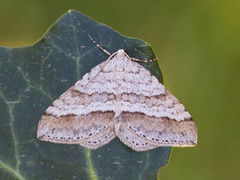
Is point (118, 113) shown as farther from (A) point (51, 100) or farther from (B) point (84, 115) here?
(A) point (51, 100)

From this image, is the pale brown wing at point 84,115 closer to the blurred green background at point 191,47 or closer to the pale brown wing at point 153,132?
the pale brown wing at point 153,132

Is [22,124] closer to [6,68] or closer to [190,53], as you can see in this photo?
[6,68]

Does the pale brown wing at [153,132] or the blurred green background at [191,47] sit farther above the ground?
the blurred green background at [191,47]

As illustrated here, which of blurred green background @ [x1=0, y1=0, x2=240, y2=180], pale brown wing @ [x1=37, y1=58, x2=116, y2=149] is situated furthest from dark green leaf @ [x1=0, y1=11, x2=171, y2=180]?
blurred green background @ [x1=0, y1=0, x2=240, y2=180]

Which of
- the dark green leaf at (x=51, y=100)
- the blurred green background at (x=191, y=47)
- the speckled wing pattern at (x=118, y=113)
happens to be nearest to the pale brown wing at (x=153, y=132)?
the speckled wing pattern at (x=118, y=113)

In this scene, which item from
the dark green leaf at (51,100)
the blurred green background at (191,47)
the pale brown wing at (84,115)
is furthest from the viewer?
the blurred green background at (191,47)

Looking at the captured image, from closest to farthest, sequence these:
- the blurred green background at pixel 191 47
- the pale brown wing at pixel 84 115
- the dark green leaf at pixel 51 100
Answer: the dark green leaf at pixel 51 100 → the pale brown wing at pixel 84 115 → the blurred green background at pixel 191 47
